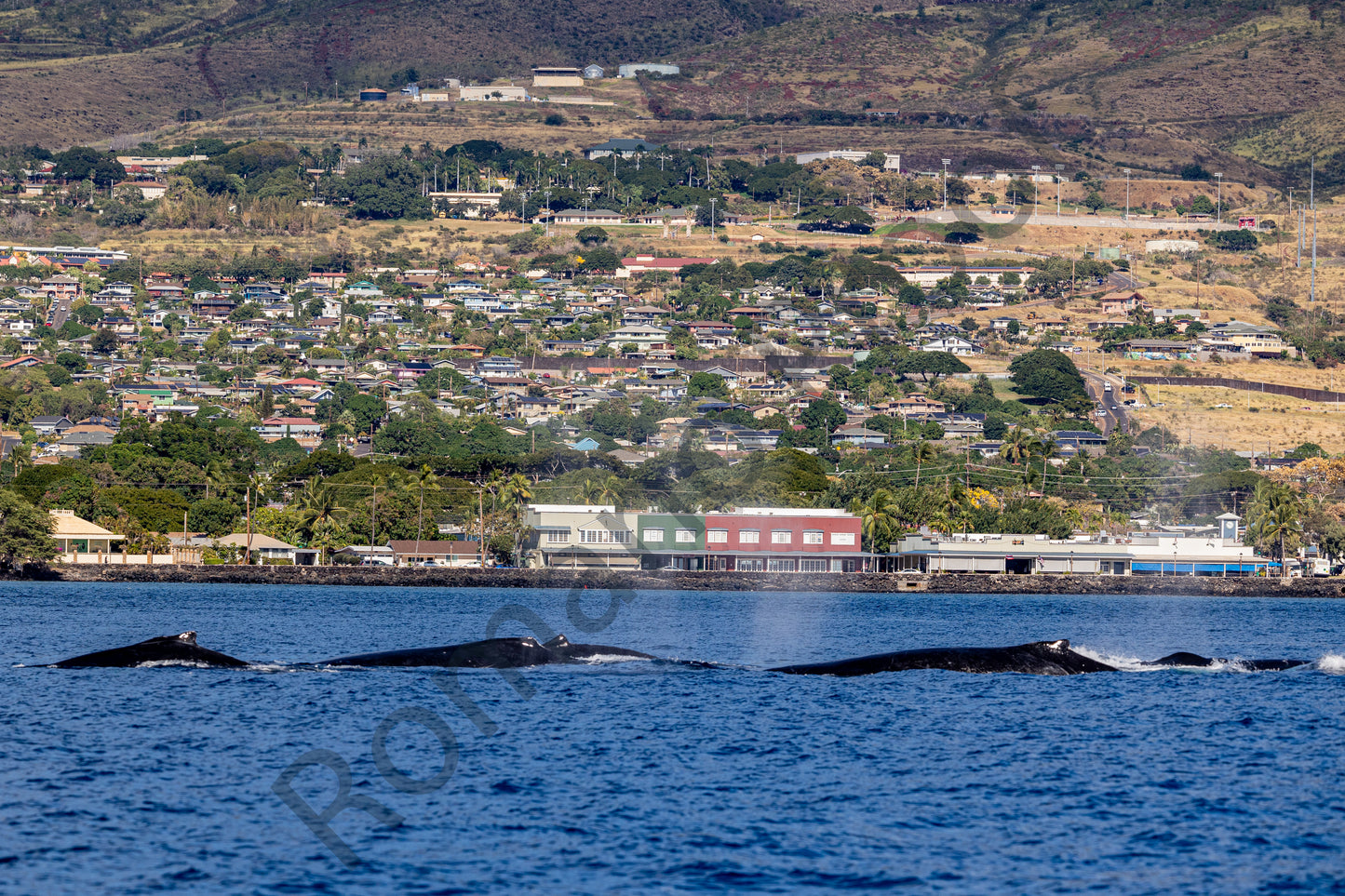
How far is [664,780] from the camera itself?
2942cm

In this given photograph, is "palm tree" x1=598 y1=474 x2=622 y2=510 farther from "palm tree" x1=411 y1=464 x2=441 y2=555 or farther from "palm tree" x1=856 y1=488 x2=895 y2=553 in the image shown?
"palm tree" x1=856 y1=488 x2=895 y2=553

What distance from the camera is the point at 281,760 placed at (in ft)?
99.6

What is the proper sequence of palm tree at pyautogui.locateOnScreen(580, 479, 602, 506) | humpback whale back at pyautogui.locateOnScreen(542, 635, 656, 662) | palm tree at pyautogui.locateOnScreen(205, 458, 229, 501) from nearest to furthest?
humpback whale back at pyautogui.locateOnScreen(542, 635, 656, 662)
palm tree at pyautogui.locateOnScreen(205, 458, 229, 501)
palm tree at pyautogui.locateOnScreen(580, 479, 602, 506)

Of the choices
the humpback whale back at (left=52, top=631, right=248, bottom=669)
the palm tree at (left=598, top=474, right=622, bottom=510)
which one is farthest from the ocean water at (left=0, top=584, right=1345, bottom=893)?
the palm tree at (left=598, top=474, right=622, bottom=510)

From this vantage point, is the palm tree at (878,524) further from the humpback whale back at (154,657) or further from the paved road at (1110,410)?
the humpback whale back at (154,657)

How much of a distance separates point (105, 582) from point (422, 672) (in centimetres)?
6055

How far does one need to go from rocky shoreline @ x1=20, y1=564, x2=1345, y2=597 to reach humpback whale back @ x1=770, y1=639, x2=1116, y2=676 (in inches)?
2374

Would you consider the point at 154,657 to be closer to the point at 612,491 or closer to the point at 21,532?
the point at 21,532

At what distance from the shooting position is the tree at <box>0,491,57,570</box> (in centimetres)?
9056

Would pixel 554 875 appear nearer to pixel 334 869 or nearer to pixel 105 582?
pixel 334 869

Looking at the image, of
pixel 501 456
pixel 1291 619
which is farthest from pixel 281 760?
pixel 501 456

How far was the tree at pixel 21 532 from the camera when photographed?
297ft

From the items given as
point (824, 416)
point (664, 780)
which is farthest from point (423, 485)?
point (664, 780)

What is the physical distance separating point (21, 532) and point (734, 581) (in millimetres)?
42417
